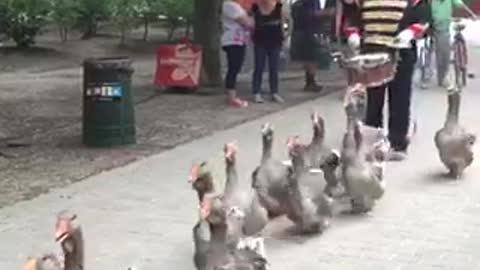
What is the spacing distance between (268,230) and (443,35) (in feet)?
30.7

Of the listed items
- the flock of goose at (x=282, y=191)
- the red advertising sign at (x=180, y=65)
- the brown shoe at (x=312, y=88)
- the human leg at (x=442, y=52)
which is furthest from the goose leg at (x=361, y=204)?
the brown shoe at (x=312, y=88)

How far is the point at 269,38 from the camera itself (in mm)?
14727

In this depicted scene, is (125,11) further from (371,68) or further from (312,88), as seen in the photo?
(371,68)

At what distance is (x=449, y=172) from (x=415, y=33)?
132 centimetres

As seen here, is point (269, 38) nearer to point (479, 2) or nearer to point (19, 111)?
point (19, 111)

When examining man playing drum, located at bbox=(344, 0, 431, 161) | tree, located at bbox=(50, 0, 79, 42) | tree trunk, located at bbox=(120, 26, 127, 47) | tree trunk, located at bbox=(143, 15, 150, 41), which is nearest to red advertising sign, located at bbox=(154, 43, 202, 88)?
man playing drum, located at bbox=(344, 0, 431, 161)

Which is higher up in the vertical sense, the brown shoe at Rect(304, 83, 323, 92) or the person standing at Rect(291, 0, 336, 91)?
the person standing at Rect(291, 0, 336, 91)

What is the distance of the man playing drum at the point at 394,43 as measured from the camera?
10.0 m

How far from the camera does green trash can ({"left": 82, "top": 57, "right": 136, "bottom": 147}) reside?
11.6 m

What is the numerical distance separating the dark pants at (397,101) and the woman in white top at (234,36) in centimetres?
428

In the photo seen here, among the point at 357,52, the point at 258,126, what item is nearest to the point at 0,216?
the point at 357,52

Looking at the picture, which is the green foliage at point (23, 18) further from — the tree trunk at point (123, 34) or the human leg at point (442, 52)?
the human leg at point (442, 52)

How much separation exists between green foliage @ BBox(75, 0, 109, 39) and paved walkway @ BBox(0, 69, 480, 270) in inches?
535

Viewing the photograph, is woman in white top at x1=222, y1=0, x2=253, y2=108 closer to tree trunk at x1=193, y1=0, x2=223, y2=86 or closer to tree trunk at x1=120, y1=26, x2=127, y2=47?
tree trunk at x1=193, y1=0, x2=223, y2=86
